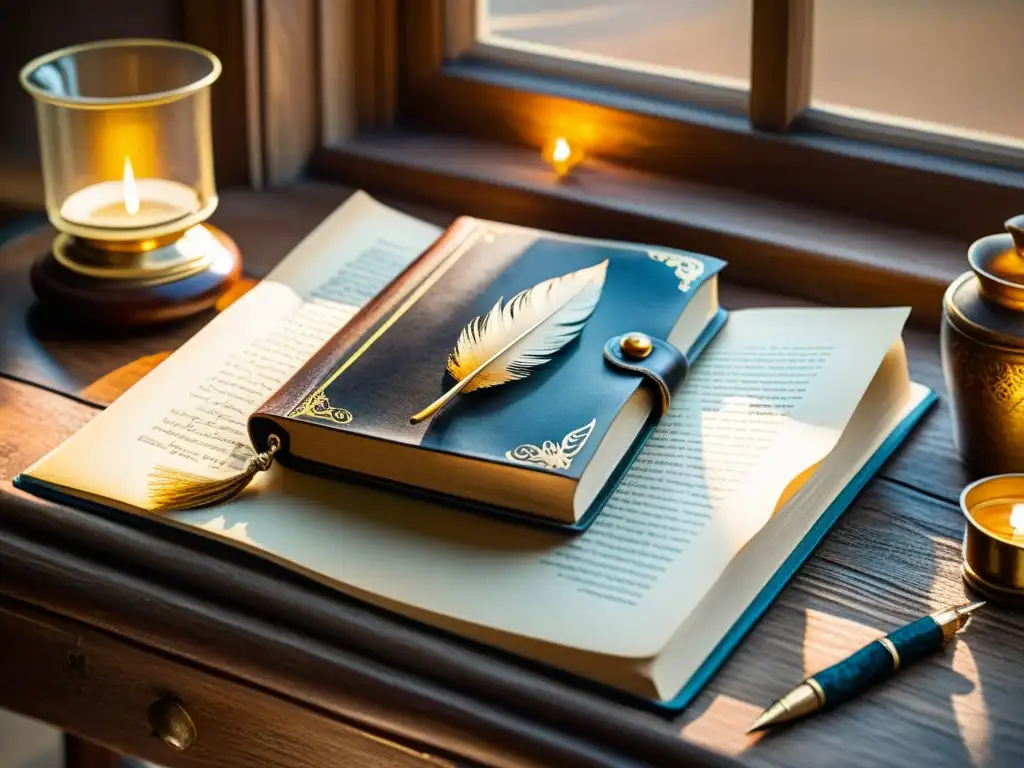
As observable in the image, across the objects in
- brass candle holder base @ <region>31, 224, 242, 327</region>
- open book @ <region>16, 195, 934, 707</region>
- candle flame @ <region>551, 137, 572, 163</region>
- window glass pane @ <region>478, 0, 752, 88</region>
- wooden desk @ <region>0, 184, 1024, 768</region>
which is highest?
window glass pane @ <region>478, 0, 752, 88</region>

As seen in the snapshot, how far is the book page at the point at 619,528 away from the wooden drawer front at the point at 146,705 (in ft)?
0.32

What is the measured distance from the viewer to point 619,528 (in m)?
0.83

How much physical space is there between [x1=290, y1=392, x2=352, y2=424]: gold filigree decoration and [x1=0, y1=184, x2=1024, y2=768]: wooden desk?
0.10 metres

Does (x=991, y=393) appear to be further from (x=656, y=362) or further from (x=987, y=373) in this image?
(x=656, y=362)

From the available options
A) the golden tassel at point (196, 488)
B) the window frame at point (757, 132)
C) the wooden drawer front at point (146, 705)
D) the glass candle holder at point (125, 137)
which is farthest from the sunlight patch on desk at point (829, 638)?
the glass candle holder at point (125, 137)

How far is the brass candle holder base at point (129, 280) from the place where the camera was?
3.51ft

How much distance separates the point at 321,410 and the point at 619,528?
0.21 metres

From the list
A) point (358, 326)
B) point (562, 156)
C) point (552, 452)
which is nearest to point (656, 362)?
point (552, 452)

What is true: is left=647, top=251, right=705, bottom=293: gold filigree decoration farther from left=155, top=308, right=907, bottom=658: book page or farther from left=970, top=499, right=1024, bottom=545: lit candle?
left=970, top=499, right=1024, bottom=545: lit candle

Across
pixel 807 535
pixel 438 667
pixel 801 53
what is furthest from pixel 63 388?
pixel 801 53

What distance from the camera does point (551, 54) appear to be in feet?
4.46

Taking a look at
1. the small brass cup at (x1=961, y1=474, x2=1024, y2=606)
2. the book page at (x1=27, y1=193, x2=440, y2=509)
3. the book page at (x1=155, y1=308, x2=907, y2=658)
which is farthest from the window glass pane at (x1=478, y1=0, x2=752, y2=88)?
the small brass cup at (x1=961, y1=474, x2=1024, y2=606)

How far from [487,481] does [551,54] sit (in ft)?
2.13

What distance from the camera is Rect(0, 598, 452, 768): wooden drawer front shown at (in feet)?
2.74
